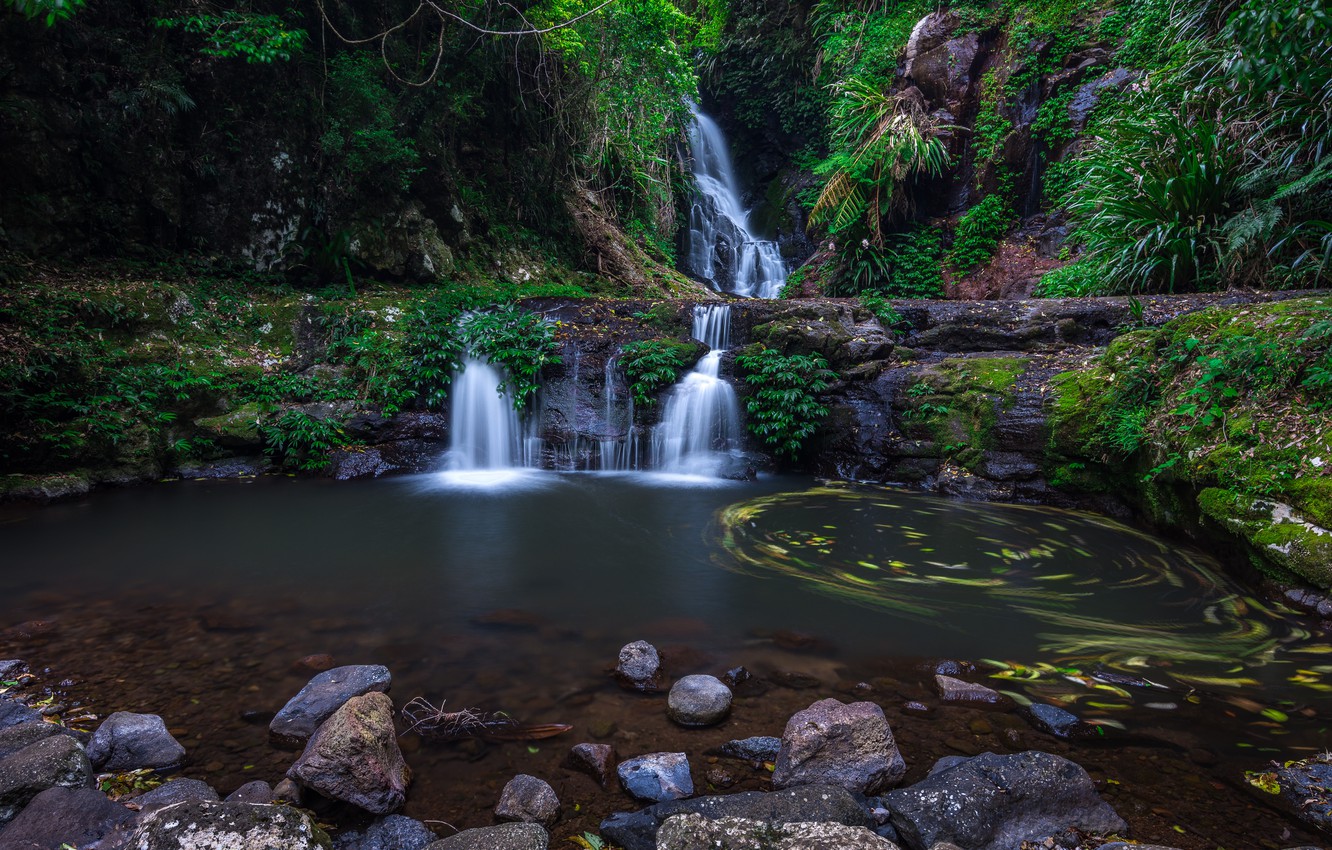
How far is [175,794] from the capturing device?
6.52 ft

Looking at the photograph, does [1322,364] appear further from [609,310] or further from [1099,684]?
[609,310]

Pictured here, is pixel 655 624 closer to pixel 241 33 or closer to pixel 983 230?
pixel 241 33

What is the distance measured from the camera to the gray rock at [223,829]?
1556mm

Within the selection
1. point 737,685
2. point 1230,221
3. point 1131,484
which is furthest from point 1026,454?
point 737,685

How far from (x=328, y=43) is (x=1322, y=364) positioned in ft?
45.9

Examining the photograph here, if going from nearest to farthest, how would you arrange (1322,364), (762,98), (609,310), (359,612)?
1. (359,612)
2. (1322,364)
3. (609,310)
4. (762,98)

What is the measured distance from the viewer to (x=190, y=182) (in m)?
9.39

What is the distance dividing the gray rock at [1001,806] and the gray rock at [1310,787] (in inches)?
24.0

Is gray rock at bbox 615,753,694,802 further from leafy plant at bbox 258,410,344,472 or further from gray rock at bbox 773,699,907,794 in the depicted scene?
leafy plant at bbox 258,410,344,472

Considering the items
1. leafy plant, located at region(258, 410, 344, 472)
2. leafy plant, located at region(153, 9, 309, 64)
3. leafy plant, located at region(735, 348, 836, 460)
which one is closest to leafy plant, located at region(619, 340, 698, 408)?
leafy plant, located at region(735, 348, 836, 460)

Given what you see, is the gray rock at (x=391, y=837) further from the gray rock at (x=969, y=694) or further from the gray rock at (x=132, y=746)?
the gray rock at (x=969, y=694)

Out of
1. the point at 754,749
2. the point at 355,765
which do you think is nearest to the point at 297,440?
the point at 355,765

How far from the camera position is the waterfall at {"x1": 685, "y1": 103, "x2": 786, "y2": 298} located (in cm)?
1677

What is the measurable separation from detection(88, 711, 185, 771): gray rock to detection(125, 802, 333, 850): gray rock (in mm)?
795
